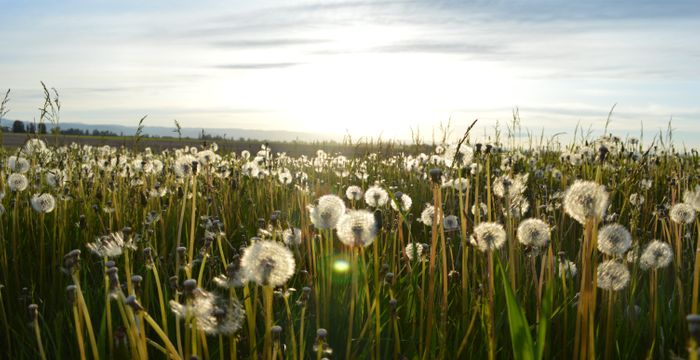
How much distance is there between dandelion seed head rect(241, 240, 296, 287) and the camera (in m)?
1.49

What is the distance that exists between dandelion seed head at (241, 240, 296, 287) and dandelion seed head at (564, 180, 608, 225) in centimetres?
83

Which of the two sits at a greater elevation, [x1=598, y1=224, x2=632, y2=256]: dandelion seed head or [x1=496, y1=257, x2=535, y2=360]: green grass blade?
[x1=598, y1=224, x2=632, y2=256]: dandelion seed head

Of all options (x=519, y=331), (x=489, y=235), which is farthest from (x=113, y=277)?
(x=489, y=235)

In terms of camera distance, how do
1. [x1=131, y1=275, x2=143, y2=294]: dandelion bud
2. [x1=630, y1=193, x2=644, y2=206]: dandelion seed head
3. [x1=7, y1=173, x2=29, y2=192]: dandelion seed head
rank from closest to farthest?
[x1=131, y1=275, x2=143, y2=294]: dandelion bud
[x1=630, y1=193, x2=644, y2=206]: dandelion seed head
[x1=7, y1=173, x2=29, y2=192]: dandelion seed head

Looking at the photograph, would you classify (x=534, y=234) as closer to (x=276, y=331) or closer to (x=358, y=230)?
(x=358, y=230)

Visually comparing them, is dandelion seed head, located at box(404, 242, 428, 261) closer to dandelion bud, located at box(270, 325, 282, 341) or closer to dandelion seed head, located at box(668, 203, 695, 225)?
dandelion bud, located at box(270, 325, 282, 341)

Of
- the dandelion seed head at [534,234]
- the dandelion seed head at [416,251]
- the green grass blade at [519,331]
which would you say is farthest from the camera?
the dandelion seed head at [416,251]

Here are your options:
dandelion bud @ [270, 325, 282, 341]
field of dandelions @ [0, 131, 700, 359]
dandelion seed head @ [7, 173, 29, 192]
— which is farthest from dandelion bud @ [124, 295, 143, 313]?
dandelion seed head @ [7, 173, 29, 192]

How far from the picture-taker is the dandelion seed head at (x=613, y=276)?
6.16 ft

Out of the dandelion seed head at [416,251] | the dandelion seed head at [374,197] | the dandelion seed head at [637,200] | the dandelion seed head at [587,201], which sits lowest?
the dandelion seed head at [416,251]

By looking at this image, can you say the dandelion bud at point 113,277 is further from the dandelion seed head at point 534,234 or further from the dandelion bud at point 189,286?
the dandelion seed head at point 534,234

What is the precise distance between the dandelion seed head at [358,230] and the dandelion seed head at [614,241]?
81 cm

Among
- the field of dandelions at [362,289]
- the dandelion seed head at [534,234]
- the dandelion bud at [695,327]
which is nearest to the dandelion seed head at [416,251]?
the field of dandelions at [362,289]

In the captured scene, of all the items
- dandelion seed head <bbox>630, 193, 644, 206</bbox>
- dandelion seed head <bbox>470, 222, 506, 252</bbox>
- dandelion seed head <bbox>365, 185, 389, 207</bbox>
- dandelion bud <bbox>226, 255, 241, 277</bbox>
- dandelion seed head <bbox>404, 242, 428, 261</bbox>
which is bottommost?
dandelion seed head <bbox>404, 242, 428, 261</bbox>
